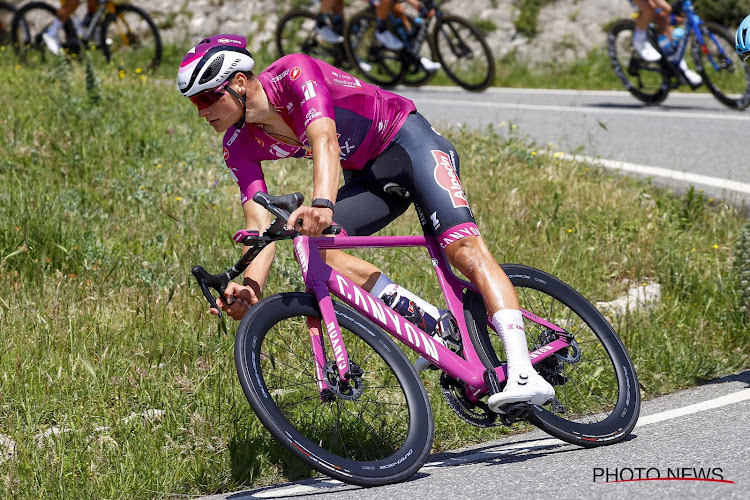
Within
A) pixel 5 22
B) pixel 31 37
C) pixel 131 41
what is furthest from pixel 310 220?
pixel 5 22

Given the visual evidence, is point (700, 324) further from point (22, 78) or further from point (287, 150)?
point (22, 78)

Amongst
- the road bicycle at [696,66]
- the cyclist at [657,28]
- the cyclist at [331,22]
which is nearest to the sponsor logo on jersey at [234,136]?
the road bicycle at [696,66]

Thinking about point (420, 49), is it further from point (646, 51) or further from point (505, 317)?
point (505, 317)

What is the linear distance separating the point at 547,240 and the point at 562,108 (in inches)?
240

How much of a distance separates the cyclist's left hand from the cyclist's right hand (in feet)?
1.87

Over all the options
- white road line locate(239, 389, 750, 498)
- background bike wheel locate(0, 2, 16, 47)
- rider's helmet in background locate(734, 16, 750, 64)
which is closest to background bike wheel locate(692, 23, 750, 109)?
rider's helmet in background locate(734, 16, 750, 64)

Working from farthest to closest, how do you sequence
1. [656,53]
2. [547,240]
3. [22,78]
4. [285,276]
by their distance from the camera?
[656,53], [22,78], [547,240], [285,276]

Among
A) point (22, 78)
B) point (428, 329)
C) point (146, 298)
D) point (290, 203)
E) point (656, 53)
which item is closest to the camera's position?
point (290, 203)

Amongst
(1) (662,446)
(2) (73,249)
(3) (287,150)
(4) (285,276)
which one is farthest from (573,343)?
(2) (73,249)

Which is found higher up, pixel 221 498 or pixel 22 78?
pixel 22 78

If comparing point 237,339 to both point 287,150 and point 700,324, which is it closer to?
point 287,150

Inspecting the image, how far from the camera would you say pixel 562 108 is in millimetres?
12953

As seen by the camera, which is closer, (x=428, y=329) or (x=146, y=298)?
(x=428, y=329)

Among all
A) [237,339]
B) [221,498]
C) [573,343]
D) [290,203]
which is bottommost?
[221,498]
